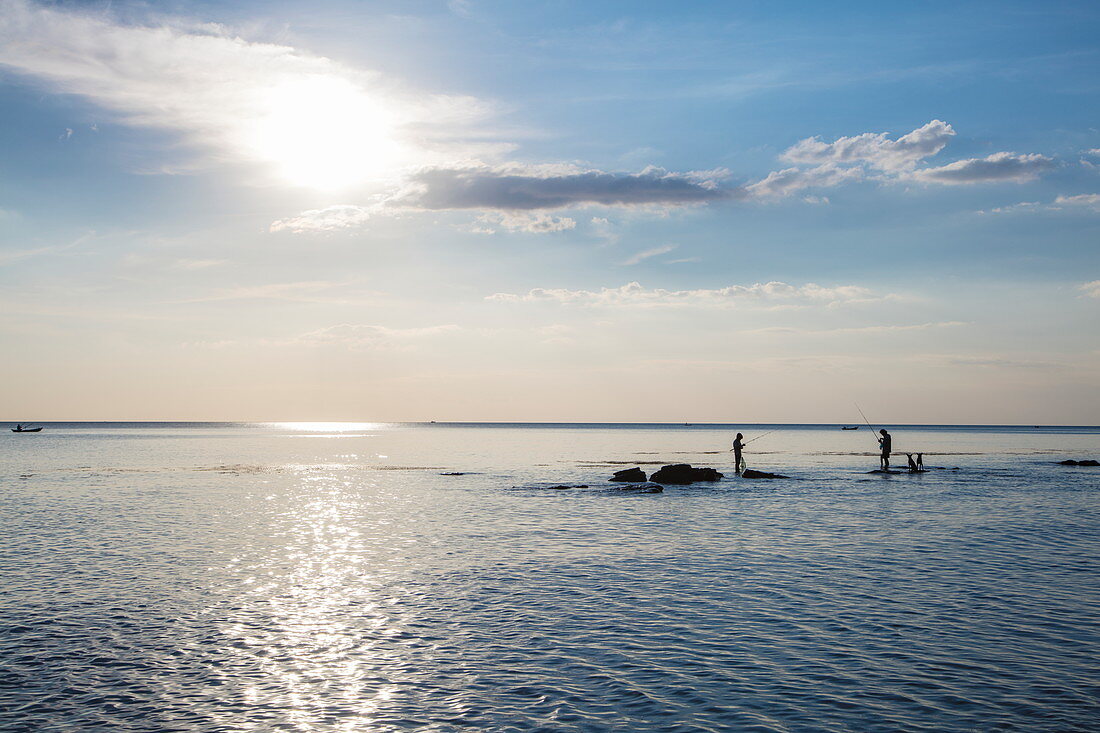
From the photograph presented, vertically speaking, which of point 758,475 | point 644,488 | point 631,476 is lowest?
point 644,488

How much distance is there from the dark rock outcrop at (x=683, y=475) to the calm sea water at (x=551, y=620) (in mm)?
17364

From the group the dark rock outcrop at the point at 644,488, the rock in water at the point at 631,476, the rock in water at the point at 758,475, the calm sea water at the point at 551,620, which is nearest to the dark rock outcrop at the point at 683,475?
the rock in water at the point at 631,476

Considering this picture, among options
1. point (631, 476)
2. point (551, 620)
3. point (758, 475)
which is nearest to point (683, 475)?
point (631, 476)

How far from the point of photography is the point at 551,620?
55.1ft

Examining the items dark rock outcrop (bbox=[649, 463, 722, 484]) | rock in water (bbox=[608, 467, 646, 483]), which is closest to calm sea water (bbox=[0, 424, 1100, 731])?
rock in water (bbox=[608, 467, 646, 483])

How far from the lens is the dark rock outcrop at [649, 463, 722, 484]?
54094 millimetres

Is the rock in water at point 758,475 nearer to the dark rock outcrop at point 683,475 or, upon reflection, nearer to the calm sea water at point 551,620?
the dark rock outcrop at point 683,475

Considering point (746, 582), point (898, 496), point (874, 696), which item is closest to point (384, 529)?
point (746, 582)

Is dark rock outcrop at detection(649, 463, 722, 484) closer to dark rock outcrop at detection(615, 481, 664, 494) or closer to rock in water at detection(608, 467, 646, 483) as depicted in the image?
rock in water at detection(608, 467, 646, 483)

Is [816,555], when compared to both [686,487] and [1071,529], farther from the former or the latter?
[686,487]

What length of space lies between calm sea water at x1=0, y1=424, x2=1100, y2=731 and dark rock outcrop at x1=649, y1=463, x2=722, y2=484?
1736cm

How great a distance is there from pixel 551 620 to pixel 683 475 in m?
38.6

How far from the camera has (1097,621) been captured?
1631 cm

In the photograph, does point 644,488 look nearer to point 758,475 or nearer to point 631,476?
point 631,476
